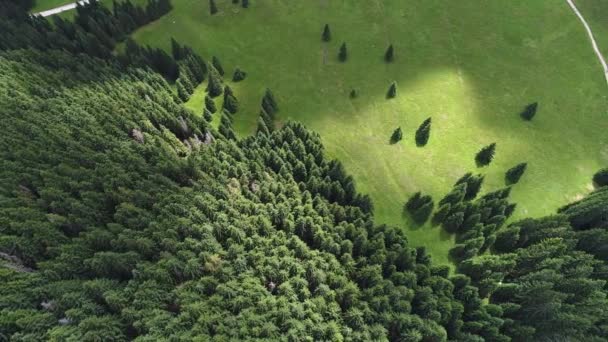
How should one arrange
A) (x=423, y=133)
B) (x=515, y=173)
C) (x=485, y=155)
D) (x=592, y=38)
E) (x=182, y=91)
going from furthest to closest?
1. (x=592, y=38)
2. (x=182, y=91)
3. (x=423, y=133)
4. (x=485, y=155)
5. (x=515, y=173)

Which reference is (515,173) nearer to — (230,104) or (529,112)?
(529,112)

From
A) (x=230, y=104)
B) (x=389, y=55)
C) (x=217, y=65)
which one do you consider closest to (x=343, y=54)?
(x=389, y=55)

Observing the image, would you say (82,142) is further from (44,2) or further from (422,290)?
(44,2)

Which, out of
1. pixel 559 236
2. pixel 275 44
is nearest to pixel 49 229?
pixel 275 44

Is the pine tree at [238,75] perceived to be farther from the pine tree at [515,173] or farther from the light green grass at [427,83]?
the pine tree at [515,173]

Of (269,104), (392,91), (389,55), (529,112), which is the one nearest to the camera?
(529,112)

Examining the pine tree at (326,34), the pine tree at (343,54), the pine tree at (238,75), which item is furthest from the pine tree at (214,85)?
the pine tree at (343,54)
